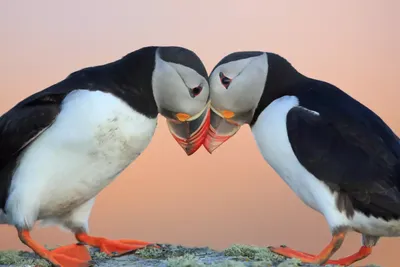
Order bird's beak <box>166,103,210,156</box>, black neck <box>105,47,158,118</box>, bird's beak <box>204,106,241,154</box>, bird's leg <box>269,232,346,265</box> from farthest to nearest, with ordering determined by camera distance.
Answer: bird's beak <box>204,106,241,154</box>, bird's beak <box>166,103,210,156</box>, black neck <box>105,47,158,118</box>, bird's leg <box>269,232,346,265</box>

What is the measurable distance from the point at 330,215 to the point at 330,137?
60 centimetres

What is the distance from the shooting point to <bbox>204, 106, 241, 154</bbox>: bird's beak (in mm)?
5941

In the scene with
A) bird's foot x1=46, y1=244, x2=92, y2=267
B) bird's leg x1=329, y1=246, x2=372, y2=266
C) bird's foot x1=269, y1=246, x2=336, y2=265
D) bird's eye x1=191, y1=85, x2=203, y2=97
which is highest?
bird's eye x1=191, y1=85, x2=203, y2=97

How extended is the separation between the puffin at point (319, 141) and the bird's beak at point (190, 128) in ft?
0.37

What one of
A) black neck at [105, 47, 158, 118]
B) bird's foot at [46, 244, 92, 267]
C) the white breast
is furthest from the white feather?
bird's foot at [46, 244, 92, 267]

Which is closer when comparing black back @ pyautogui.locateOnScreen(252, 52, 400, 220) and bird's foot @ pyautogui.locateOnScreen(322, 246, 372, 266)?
black back @ pyautogui.locateOnScreen(252, 52, 400, 220)

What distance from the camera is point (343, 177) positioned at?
5363 mm

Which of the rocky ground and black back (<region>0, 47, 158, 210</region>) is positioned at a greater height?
black back (<region>0, 47, 158, 210</region>)

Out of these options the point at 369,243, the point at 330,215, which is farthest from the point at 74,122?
the point at 369,243

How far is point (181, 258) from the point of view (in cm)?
520

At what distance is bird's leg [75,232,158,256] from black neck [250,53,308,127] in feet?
4.68

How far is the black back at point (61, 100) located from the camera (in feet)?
18.1

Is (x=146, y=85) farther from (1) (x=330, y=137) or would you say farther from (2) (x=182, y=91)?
(1) (x=330, y=137)

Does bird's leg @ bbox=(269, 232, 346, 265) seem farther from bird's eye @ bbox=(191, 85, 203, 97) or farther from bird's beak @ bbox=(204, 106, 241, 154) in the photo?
bird's eye @ bbox=(191, 85, 203, 97)
